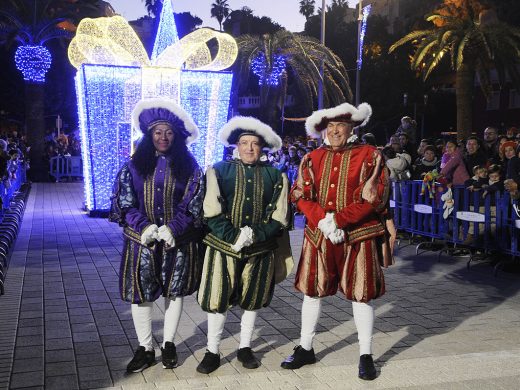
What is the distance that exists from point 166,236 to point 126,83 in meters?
8.92

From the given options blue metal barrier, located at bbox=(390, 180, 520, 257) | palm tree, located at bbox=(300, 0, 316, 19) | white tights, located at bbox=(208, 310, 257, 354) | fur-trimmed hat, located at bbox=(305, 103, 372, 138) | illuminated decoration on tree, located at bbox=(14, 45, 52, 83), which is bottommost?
white tights, located at bbox=(208, 310, 257, 354)

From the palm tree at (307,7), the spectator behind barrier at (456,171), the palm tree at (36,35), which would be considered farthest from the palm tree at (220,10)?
the spectator behind barrier at (456,171)

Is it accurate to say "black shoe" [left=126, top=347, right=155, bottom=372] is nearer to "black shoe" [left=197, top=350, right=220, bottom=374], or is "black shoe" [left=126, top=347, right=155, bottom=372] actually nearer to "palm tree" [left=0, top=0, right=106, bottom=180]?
"black shoe" [left=197, top=350, right=220, bottom=374]

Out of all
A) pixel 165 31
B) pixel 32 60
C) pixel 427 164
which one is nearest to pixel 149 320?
pixel 427 164

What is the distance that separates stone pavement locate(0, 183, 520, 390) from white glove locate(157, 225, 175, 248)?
37.1 inches

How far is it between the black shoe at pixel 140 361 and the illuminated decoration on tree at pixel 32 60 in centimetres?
1772

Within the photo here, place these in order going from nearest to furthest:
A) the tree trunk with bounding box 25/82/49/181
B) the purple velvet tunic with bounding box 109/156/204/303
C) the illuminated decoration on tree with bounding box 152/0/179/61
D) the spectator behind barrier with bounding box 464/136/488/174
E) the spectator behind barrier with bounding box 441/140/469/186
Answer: the purple velvet tunic with bounding box 109/156/204/303, the spectator behind barrier with bounding box 441/140/469/186, the spectator behind barrier with bounding box 464/136/488/174, the illuminated decoration on tree with bounding box 152/0/179/61, the tree trunk with bounding box 25/82/49/181

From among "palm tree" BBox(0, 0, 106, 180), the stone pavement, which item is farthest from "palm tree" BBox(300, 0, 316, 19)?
the stone pavement

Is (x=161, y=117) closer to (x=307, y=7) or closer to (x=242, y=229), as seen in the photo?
(x=242, y=229)

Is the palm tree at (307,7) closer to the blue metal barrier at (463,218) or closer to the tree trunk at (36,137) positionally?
the tree trunk at (36,137)

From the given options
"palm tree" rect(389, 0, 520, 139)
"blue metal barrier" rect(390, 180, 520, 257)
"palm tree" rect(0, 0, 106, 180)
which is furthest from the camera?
→ "palm tree" rect(0, 0, 106, 180)

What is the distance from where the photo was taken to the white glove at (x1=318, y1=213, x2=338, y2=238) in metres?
4.52

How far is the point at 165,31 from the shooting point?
13.6 meters

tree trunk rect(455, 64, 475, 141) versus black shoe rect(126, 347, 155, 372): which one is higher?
tree trunk rect(455, 64, 475, 141)
